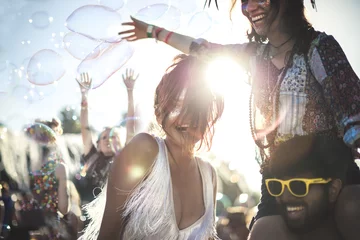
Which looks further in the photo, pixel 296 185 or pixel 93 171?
pixel 93 171

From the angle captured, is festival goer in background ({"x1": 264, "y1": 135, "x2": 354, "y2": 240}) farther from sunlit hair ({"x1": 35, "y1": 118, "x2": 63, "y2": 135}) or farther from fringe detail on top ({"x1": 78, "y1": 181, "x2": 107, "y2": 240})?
sunlit hair ({"x1": 35, "y1": 118, "x2": 63, "y2": 135})

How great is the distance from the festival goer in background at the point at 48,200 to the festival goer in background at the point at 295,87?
3949 mm

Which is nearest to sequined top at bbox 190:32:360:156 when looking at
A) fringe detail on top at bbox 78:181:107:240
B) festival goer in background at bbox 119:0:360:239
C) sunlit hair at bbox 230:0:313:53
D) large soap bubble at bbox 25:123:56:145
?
festival goer in background at bbox 119:0:360:239

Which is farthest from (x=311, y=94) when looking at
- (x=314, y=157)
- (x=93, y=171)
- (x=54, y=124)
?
(x=54, y=124)

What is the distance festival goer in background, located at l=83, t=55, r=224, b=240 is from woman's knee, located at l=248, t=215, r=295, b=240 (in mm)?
444

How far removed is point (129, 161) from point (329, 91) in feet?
3.28

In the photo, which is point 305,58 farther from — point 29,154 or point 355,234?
point 29,154

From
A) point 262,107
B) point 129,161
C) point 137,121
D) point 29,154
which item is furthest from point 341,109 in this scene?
point 29,154

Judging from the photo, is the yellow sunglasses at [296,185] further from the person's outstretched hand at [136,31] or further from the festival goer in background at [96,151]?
the festival goer in background at [96,151]

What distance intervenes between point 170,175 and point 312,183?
805mm

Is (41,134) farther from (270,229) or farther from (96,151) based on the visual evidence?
(270,229)

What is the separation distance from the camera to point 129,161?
2.12 meters

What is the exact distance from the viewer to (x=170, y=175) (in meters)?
2.27

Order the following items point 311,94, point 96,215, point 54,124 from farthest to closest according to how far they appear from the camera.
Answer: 1. point 54,124
2. point 96,215
3. point 311,94
